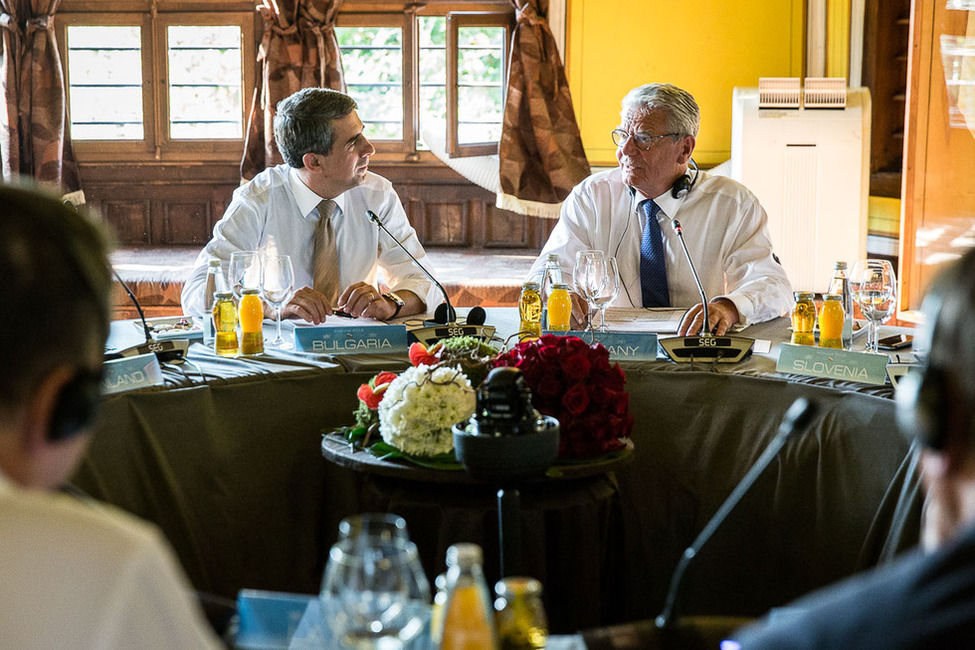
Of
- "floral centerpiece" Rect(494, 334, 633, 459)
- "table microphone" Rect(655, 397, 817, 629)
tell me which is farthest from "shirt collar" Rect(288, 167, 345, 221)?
"table microphone" Rect(655, 397, 817, 629)

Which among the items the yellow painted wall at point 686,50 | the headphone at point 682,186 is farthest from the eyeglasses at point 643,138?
the yellow painted wall at point 686,50

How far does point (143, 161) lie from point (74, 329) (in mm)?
5535

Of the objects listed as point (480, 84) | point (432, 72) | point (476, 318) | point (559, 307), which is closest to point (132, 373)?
point (476, 318)

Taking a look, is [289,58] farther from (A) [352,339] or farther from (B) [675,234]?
(A) [352,339]

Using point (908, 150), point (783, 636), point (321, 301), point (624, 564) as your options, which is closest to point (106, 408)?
point (321, 301)

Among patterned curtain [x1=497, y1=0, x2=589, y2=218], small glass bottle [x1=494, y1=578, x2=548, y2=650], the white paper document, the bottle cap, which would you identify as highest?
patterned curtain [x1=497, y1=0, x2=589, y2=218]

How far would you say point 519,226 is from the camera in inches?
234

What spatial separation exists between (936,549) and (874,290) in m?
1.59

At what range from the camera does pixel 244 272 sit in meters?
2.27

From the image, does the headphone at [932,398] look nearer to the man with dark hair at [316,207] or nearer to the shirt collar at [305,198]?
the man with dark hair at [316,207]

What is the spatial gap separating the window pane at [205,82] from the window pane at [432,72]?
1.01m

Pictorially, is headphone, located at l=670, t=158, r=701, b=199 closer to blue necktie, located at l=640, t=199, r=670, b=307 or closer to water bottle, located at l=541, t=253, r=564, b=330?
blue necktie, located at l=640, t=199, r=670, b=307

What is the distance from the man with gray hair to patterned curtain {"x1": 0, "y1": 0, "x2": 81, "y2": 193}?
3.63 meters

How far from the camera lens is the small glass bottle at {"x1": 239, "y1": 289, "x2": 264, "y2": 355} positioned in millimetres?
2262
